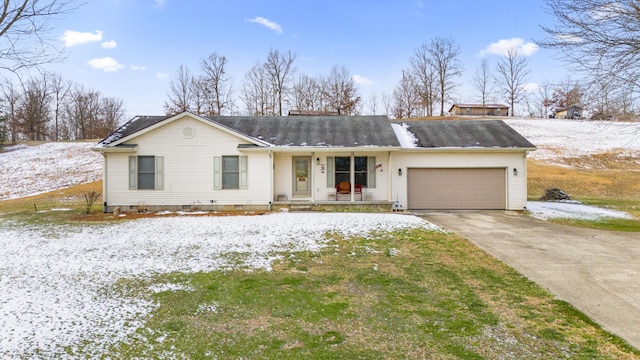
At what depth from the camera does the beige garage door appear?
48.3 ft

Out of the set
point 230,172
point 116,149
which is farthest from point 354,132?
point 116,149

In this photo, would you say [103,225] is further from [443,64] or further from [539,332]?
[443,64]

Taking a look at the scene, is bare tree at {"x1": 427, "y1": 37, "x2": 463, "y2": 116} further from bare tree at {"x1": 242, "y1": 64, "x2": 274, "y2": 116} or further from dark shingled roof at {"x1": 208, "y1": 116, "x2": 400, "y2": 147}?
dark shingled roof at {"x1": 208, "y1": 116, "x2": 400, "y2": 147}

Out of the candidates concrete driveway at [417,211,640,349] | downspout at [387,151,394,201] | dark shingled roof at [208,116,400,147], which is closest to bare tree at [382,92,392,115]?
dark shingled roof at [208,116,400,147]

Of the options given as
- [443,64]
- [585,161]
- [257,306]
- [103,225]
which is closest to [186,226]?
[103,225]

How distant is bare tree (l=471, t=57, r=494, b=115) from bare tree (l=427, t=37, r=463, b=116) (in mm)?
9353

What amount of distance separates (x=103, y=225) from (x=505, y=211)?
14.9 meters

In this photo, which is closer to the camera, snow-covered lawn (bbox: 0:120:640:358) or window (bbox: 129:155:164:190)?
snow-covered lawn (bbox: 0:120:640:358)

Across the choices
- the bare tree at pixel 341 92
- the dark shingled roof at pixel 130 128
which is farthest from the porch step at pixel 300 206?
the bare tree at pixel 341 92

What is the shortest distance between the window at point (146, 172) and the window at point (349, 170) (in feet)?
22.6

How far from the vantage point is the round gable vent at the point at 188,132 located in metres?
13.8

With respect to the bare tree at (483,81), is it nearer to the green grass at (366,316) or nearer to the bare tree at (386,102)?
the bare tree at (386,102)

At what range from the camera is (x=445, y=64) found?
48.1m

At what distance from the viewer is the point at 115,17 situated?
1374 centimetres
